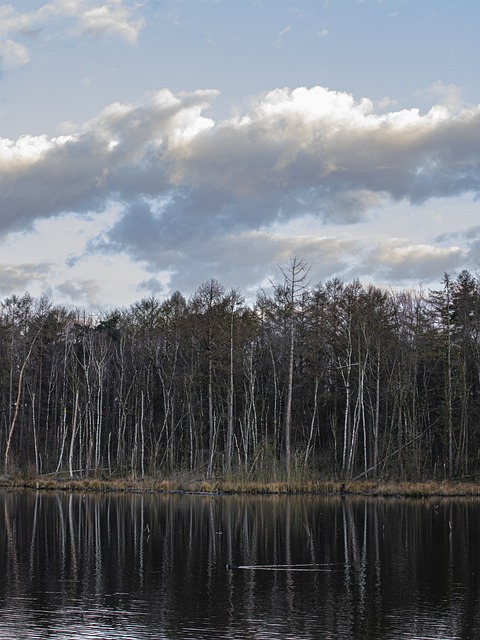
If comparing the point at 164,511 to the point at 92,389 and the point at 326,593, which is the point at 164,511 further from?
the point at 92,389

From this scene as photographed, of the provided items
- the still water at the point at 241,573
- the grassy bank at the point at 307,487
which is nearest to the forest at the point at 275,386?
the grassy bank at the point at 307,487

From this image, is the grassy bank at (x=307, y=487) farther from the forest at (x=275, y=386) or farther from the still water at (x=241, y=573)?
the still water at (x=241, y=573)

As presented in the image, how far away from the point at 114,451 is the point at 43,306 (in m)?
16.1

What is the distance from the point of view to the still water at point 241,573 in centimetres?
1964

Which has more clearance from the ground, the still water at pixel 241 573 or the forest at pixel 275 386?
the forest at pixel 275 386

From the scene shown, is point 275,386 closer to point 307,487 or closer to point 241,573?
point 307,487

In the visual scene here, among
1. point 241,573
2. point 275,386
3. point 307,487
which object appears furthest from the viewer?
point 275,386

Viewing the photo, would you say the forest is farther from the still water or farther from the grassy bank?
the still water

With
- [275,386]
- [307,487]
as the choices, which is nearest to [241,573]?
[307,487]

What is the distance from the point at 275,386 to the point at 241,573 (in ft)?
131

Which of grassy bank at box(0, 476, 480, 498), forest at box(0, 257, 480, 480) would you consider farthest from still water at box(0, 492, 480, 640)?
forest at box(0, 257, 480, 480)

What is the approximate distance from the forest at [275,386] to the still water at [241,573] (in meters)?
16.0

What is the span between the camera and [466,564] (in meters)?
28.4

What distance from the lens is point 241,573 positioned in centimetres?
2661
